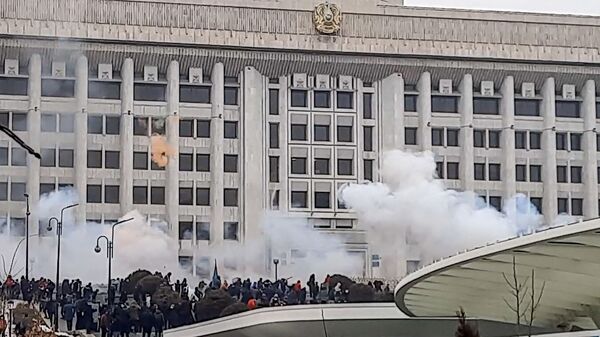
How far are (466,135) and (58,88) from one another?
71.4 feet

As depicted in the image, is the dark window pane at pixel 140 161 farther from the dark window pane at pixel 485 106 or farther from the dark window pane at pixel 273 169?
the dark window pane at pixel 485 106

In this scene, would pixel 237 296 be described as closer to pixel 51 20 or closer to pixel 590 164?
pixel 51 20

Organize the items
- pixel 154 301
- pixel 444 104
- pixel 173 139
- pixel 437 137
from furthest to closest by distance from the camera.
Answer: pixel 444 104, pixel 437 137, pixel 173 139, pixel 154 301

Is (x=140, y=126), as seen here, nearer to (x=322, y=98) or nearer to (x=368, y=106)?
(x=322, y=98)

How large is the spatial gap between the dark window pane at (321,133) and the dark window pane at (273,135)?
203cm

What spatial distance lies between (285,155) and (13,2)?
16.0 m

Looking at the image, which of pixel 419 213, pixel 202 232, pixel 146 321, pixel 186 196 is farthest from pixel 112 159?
pixel 146 321

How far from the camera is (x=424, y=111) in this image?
70750mm

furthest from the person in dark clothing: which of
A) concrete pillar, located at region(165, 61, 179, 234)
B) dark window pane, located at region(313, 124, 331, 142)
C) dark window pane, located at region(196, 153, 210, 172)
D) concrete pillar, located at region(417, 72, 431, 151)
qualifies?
concrete pillar, located at region(417, 72, 431, 151)

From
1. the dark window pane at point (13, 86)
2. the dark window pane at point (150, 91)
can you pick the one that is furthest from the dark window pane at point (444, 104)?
the dark window pane at point (13, 86)

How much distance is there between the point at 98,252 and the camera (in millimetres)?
64188

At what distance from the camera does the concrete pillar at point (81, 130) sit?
66750mm

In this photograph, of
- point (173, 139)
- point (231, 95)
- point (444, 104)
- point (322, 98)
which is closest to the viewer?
point (173, 139)

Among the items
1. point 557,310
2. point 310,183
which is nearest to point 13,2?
point 310,183
